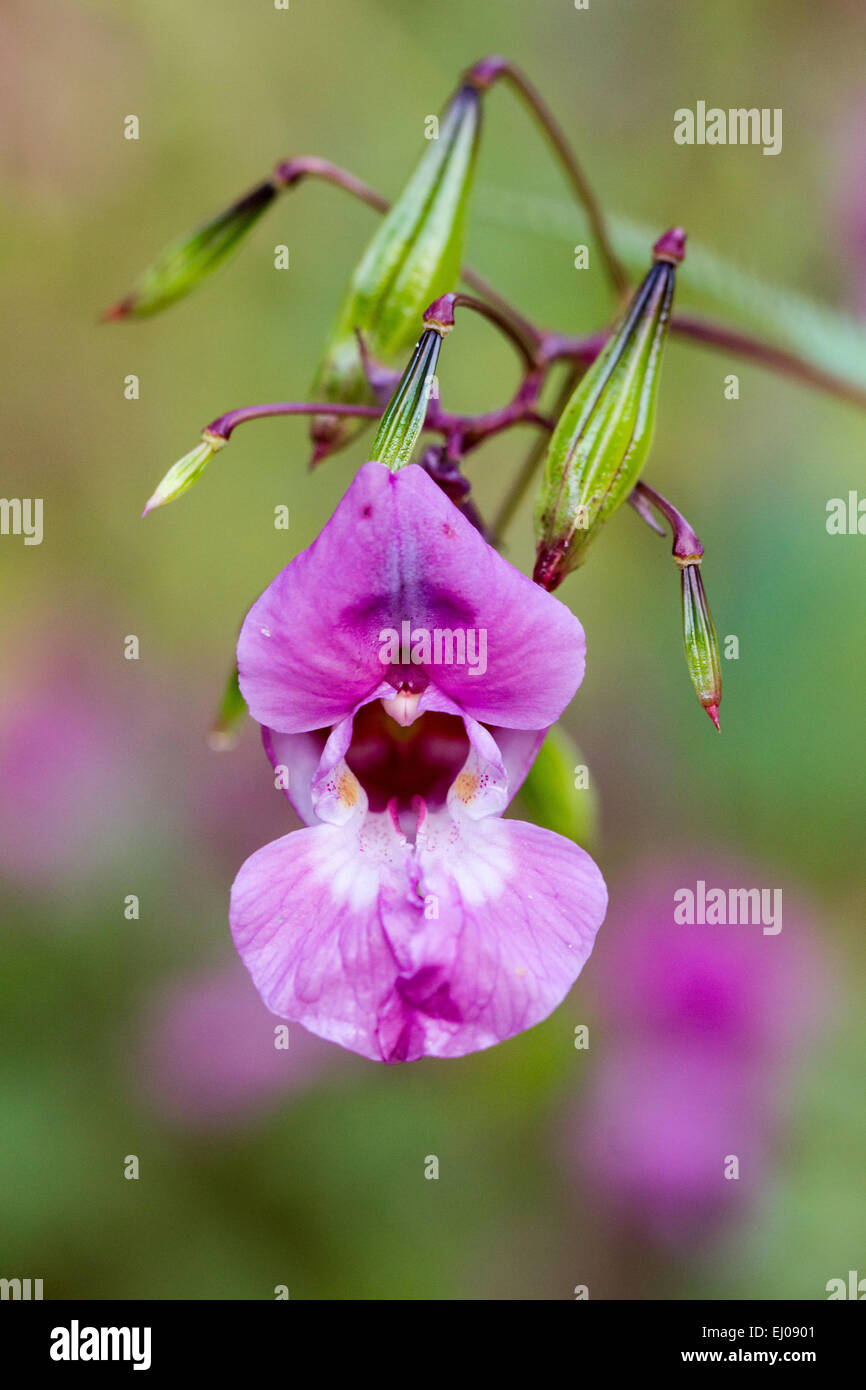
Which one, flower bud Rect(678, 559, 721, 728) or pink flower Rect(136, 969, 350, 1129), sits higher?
flower bud Rect(678, 559, 721, 728)

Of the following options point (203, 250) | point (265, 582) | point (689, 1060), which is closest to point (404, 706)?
point (203, 250)

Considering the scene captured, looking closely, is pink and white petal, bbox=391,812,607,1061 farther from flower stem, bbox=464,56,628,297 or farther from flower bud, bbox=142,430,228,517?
flower stem, bbox=464,56,628,297

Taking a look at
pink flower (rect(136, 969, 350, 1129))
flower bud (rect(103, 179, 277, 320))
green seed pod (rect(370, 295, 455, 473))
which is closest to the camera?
green seed pod (rect(370, 295, 455, 473))

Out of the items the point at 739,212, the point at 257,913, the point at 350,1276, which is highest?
the point at 739,212

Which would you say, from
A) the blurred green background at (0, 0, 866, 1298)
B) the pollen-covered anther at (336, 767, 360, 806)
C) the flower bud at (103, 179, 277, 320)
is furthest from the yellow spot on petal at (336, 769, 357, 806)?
the blurred green background at (0, 0, 866, 1298)

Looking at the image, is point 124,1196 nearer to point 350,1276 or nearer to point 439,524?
point 350,1276
